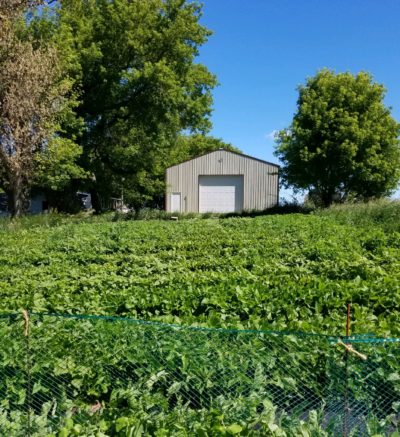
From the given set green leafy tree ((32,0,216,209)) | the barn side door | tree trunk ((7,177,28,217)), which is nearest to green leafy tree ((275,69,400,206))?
green leafy tree ((32,0,216,209))

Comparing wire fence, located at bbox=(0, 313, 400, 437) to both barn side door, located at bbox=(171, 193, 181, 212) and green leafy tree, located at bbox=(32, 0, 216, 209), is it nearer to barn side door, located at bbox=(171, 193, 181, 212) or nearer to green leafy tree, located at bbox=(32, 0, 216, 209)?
green leafy tree, located at bbox=(32, 0, 216, 209)

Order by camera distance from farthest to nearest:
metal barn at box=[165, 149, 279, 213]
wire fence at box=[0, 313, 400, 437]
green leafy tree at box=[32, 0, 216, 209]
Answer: metal barn at box=[165, 149, 279, 213] → green leafy tree at box=[32, 0, 216, 209] → wire fence at box=[0, 313, 400, 437]

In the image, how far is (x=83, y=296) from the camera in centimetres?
482

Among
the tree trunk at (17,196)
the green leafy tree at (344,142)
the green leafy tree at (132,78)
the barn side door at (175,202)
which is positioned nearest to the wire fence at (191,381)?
the tree trunk at (17,196)

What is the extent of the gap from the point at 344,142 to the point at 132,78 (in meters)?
11.6

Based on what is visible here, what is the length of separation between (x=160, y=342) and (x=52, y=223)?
48.4 ft

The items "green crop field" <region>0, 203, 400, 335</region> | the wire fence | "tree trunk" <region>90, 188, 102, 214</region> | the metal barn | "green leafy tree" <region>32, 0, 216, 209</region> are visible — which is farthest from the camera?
the metal barn

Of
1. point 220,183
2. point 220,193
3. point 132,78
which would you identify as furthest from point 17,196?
point 220,183

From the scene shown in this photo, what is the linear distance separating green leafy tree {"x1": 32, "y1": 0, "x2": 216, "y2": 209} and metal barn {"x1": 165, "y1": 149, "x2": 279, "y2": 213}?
2893 mm

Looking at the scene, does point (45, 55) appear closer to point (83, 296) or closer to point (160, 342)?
point (83, 296)

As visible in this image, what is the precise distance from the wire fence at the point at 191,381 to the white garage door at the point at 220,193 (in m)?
23.9

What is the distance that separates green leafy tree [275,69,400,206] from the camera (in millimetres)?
22125

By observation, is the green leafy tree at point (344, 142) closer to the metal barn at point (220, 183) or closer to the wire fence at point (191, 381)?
the metal barn at point (220, 183)

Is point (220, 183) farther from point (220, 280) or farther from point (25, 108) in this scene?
point (220, 280)
